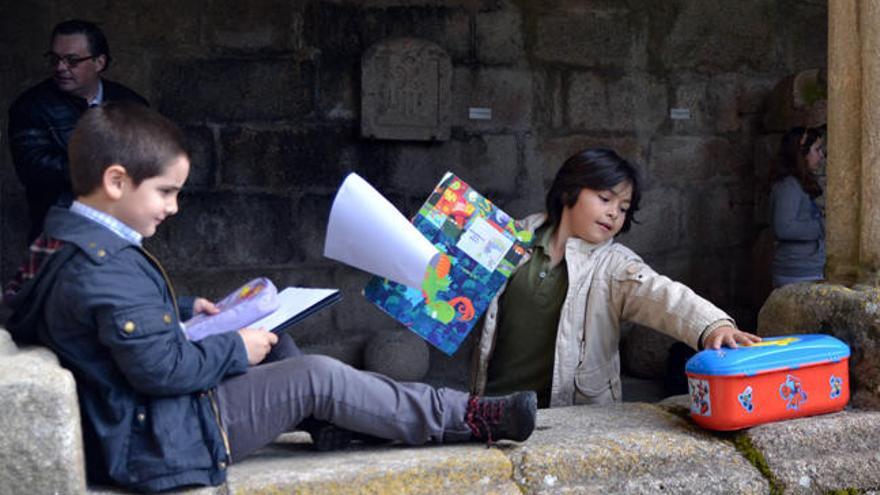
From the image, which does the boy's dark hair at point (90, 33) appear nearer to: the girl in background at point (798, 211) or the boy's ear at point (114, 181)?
the boy's ear at point (114, 181)

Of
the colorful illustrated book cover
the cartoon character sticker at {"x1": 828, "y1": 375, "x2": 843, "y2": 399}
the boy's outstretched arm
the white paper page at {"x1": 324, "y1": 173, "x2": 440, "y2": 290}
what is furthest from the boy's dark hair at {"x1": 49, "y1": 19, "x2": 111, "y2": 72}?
the cartoon character sticker at {"x1": 828, "y1": 375, "x2": 843, "y2": 399}

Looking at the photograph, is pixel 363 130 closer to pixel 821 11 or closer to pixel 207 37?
pixel 207 37

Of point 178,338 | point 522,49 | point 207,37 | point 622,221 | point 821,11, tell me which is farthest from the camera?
point 821,11

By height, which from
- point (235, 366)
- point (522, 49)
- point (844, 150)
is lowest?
point (235, 366)

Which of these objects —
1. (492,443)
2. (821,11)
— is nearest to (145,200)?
(492,443)

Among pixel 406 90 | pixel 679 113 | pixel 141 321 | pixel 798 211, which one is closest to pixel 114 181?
pixel 141 321

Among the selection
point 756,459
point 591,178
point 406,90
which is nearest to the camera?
point 756,459

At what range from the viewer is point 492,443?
7.97 feet

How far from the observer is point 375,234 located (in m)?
2.44

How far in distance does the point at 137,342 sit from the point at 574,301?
1.31m

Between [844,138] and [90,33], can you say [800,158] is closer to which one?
[844,138]

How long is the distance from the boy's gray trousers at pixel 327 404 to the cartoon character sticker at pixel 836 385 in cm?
94

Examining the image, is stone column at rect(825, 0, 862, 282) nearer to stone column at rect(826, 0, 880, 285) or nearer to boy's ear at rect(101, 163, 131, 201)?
stone column at rect(826, 0, 880, 285)

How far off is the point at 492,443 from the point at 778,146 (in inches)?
142
